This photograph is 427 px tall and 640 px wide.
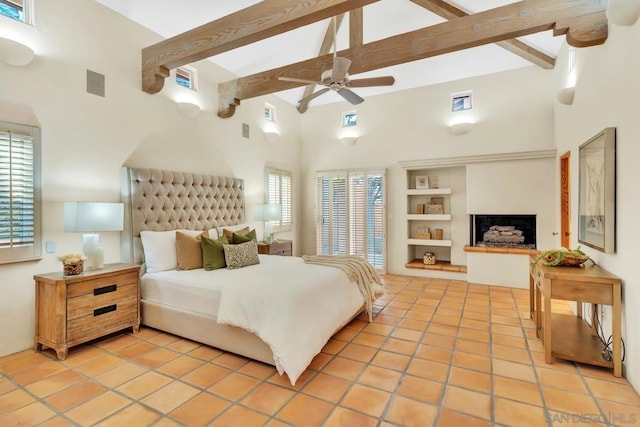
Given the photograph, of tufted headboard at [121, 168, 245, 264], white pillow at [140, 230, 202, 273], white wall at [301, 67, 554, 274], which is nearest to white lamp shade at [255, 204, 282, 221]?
tufted headboard at [121, 168, 245, 264]

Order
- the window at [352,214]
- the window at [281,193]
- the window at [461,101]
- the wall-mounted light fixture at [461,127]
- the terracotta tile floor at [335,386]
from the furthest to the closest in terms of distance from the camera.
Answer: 1. the window at [352,214]
2. the window at [281,193]
3. the window at [461,101]
4. the wall-mounted light fixture at [461,127]
5. the terracotta tile floor at [335,386]

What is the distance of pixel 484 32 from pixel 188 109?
3.68m

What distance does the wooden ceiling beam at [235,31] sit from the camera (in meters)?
2.77

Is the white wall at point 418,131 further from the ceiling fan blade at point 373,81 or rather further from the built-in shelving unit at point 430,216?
the ceiling fan blade at point 373,81

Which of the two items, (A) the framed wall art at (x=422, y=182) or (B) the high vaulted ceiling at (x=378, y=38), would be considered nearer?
(B) the high vaulted ceiling at (x=378, y=38)

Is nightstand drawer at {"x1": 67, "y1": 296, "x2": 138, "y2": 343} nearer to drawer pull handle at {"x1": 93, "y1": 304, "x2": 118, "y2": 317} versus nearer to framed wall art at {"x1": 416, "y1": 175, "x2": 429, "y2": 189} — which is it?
drawer pull handle at {"x1": 93, "y1": 304, "x2": 118, "y2": 317}

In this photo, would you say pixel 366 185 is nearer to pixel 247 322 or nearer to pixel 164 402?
pixel 247 322

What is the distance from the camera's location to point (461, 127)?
557 centimetres

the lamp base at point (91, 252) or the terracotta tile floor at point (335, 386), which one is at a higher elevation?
the lamp base at point (91, 252)

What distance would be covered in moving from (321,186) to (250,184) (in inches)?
68.7

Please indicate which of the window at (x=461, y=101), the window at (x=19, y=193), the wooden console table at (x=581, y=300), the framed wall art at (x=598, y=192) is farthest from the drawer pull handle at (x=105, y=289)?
the window at (x=461, y=101)

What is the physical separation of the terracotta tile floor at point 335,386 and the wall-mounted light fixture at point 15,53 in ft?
8.53

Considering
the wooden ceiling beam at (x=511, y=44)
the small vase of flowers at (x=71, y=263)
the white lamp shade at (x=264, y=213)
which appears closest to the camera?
the small vase of flowers at (x=71, y=263)

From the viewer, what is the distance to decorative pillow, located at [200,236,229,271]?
3.59 m
